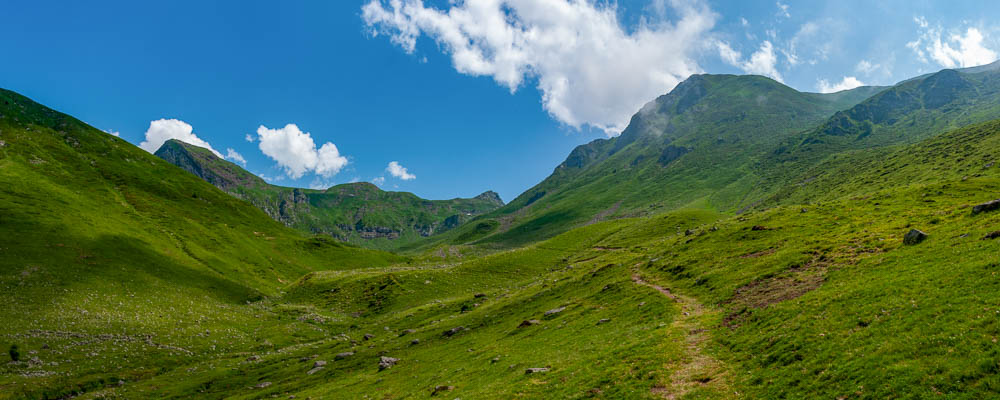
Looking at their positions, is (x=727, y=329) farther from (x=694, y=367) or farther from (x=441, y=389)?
(x=441, y=389)

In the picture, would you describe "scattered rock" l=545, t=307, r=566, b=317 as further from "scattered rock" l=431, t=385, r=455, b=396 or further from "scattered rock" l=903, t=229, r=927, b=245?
"scattered rock" l=903, t=229, r=927, b=245

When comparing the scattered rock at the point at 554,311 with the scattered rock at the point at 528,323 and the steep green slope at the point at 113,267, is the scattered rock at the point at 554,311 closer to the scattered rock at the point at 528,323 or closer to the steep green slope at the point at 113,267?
the scattered rock at the point at 528,323

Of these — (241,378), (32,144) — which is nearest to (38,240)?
(241,378)

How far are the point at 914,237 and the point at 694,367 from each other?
33027 millimetres

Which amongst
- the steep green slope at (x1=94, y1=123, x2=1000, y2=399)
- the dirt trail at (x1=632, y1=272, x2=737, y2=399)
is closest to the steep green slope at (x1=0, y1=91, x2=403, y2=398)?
the steep green slope at (x1=94, y1=123, x2=1000, y2=399)

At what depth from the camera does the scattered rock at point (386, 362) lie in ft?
163

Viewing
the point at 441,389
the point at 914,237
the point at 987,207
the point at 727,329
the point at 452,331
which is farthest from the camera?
the point at 452,331

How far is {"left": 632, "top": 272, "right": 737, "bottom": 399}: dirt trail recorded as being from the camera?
905 inches

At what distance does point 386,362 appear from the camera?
167 ft

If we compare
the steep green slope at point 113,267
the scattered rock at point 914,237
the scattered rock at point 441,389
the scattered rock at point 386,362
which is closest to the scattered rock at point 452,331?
the scattered rock at point 386,362

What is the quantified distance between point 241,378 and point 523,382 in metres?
45.5

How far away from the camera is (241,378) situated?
174ft

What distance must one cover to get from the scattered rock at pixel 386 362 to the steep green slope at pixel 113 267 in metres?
32.2

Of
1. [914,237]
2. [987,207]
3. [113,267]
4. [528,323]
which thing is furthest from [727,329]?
[113,267]
